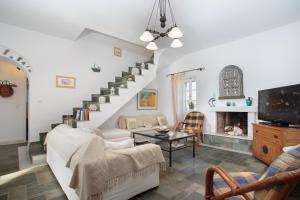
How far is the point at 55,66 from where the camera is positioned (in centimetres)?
416

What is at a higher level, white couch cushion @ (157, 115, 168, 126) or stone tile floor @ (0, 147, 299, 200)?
white couch cushion @ (157, 115, 168, 126)

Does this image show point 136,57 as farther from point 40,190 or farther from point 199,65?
point 40,190

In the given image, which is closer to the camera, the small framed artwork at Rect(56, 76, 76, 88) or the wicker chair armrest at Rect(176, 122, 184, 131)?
the small framed artwork at Rect(56, 76, 76, 88)

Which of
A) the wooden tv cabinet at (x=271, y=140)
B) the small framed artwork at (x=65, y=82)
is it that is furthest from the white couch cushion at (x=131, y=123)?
the wooden tv cabinet at (x=271, y=140)

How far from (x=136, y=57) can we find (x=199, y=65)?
225 centimetres

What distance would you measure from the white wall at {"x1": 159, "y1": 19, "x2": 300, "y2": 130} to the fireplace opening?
13.8 inches

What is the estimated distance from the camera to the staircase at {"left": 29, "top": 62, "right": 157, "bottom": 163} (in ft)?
11.9

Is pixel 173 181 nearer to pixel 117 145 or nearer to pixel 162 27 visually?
pixel 117 145

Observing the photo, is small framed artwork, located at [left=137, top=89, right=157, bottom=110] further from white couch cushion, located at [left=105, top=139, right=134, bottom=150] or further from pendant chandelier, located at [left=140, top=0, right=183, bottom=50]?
white couch cushion, located at [left=105, top=139, right=134, bottom=150]

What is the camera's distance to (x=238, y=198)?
51.3 inches

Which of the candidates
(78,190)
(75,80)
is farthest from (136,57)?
(78,190)

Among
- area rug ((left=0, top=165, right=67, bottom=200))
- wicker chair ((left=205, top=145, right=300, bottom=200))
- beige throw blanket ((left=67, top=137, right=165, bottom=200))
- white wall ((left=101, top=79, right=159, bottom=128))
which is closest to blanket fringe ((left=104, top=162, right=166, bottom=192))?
beige throw blanket ((left=67, top=137, right=165, bottom=200))

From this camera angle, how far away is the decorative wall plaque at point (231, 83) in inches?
167

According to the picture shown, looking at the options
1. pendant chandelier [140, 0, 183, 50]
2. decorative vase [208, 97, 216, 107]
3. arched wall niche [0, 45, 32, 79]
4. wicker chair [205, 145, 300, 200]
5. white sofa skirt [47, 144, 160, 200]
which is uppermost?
pendant chandelier [140, 0, 183, 50]
